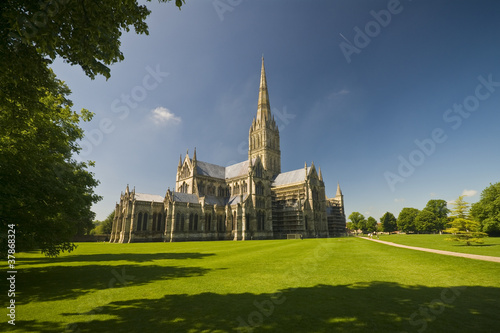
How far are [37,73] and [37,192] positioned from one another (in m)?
5.29

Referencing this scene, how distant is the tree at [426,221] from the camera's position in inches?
3504

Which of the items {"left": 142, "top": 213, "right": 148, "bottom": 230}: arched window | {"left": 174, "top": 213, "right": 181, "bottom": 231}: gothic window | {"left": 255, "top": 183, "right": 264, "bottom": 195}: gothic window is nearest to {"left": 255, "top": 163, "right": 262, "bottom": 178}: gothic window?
{"left": 255, "top": 183, "right": 264, "bottom": 195}: gothic window

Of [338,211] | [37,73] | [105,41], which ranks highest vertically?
[105,41]

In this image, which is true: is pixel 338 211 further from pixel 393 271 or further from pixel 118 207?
pixel 393 271

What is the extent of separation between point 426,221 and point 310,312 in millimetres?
107802

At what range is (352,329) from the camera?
5.11 metres

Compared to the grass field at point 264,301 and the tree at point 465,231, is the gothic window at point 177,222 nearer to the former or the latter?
the grass field at point 264,301

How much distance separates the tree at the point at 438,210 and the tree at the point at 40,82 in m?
111

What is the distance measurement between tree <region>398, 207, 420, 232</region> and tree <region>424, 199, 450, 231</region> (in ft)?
17.0

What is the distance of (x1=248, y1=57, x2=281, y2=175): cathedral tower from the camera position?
77562 millimetres

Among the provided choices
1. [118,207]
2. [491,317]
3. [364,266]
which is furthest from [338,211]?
[491,317]

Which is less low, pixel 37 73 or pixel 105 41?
pixel 105 41

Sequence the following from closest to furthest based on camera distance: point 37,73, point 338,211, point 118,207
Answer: point 37,73 < point 118,207 < point 338,211

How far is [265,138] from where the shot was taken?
78000 mm
